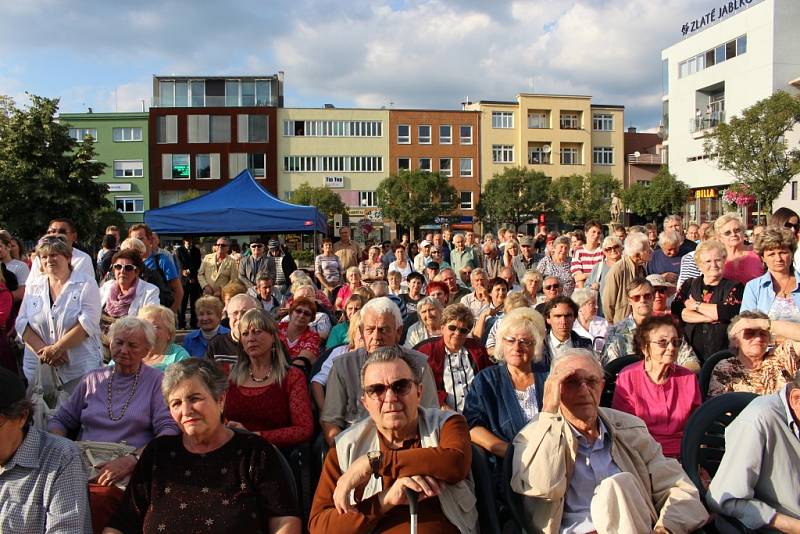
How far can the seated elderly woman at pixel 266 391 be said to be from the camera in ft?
13.3

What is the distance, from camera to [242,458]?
2.87 meters

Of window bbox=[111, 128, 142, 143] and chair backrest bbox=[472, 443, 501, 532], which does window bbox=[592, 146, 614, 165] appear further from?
chair backrest bbox=[472, 443, 501, 532]

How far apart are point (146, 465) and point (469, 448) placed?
140cm

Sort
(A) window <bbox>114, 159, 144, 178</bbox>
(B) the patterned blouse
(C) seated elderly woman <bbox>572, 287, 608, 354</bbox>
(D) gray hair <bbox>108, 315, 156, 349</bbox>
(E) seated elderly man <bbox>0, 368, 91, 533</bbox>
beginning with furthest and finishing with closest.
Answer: (A) window <bbox>114, 159, 144, 178</bbox> → (C) seated elderly woman <bbox>572, 287, 608, 354</bbox> → (B) the patterned blouse → (D) gray hair <bbox>108, 315, 156, 349</bbox> → (E) seated elderly man <bbox>0, 368, 91, 533</bbox>

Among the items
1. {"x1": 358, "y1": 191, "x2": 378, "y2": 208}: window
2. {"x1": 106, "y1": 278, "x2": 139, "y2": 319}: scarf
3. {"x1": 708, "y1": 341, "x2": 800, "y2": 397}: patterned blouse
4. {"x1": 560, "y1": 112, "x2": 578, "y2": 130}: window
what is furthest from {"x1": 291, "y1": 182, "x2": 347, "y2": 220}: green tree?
{"x1": 708, "y1": 341, "x2": 800, "y2": 397}: patterned blouse

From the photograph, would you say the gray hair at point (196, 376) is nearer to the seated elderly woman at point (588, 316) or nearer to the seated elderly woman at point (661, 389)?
the seated elderly woman at point (661, 389)

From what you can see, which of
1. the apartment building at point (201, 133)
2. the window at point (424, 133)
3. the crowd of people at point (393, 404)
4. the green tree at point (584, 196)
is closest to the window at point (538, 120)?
the window at point (424, 133)

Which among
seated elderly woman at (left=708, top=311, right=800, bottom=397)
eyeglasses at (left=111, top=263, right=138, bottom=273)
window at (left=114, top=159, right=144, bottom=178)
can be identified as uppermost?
window at (left=114, top=159, right=144, bottom=178)

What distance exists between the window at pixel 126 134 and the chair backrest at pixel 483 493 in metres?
60.4

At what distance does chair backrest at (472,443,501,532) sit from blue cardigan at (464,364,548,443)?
0.86 metres

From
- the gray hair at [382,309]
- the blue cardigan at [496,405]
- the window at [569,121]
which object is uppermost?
the window at [569,121]

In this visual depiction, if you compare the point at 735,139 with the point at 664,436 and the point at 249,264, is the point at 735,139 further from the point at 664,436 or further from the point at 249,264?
the point at 664,436

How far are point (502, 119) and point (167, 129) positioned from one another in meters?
29.4

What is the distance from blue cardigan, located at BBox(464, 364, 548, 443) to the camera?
3893mm
